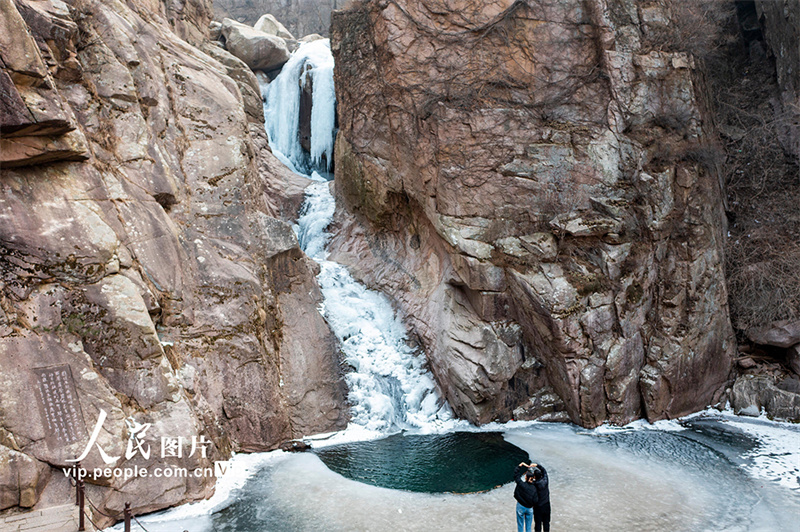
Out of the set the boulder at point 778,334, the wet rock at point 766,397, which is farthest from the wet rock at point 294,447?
the boulder at point 778,334

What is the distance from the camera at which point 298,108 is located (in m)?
24.8

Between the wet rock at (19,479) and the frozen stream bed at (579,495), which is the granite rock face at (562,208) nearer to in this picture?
the frozen stream bed at (579,495)

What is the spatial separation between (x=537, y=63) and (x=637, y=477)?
10328mm

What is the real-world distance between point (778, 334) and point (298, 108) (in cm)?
1955

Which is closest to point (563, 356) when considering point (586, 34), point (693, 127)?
point (693, 127)

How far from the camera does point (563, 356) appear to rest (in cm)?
1352

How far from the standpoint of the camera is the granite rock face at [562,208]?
13.8 m

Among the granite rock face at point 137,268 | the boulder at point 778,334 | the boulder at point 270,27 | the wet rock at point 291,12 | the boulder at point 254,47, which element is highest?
the wet rock at point 291,12

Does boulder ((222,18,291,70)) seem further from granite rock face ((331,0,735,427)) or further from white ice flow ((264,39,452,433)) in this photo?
granite rock face ((331,0,735,427))

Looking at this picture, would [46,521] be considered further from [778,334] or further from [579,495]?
[778,334]

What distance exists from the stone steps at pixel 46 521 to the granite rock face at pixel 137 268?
35cm

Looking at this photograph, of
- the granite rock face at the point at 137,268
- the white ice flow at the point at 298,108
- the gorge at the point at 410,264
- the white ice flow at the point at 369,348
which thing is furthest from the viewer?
the white ice flow at the point at 298,108

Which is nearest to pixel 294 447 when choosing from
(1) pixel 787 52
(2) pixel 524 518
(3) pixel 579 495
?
(2) pixel 524 518

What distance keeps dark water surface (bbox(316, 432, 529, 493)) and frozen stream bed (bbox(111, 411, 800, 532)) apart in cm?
21
